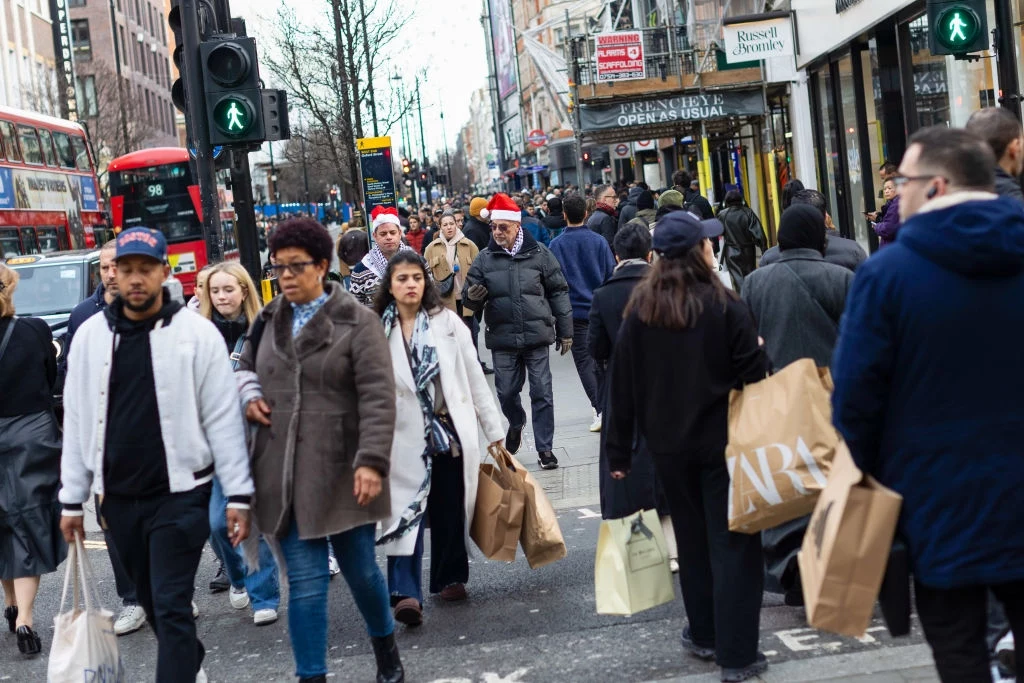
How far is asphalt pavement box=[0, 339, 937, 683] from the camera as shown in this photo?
5426mm

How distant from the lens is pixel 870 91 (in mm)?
18641

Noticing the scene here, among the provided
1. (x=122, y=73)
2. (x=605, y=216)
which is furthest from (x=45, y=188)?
(x=122, y=73)

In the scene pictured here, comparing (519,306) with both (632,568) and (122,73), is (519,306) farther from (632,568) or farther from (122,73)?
(122,73)

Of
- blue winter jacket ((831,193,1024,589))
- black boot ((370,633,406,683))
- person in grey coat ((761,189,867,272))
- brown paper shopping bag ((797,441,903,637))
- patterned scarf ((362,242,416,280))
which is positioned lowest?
black boot ((370,633,406,683))

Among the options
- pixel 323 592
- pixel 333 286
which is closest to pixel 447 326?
pixel 333 286

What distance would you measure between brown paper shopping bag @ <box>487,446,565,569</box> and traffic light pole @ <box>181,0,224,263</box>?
379 centimetres

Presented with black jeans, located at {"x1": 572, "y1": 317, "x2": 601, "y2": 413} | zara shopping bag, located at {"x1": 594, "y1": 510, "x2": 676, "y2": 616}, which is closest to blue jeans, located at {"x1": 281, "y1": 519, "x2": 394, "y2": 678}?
zara shopping bag, located at {"x1": 594, "y1": 510, "x2": 676, "y2": 616}

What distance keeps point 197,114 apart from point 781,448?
628cm

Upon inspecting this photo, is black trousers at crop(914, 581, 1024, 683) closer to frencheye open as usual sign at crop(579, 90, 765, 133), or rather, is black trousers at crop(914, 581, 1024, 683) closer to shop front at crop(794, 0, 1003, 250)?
shop front at crop(794, 0, 1003, 250)

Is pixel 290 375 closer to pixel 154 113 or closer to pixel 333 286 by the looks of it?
pixel 333 286

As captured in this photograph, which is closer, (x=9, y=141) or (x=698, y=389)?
(x=698, y=389)

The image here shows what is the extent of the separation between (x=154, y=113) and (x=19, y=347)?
8067cm

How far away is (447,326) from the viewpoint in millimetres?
6645

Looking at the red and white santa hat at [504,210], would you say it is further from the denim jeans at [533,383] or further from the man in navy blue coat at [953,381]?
the man in navy blue coat at [953,381]
